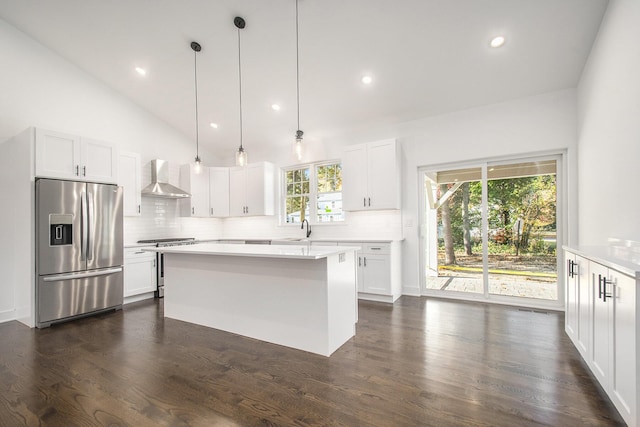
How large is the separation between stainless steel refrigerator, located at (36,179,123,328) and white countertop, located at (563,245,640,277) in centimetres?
516

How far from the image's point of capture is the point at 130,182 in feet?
15.9

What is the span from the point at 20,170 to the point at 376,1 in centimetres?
461

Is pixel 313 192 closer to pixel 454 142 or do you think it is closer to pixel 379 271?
pixel 379 271

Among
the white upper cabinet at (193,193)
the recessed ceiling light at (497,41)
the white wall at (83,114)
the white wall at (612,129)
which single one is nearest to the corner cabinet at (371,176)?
the recessed ceiling light at (497,41)

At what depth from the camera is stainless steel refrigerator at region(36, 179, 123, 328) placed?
3514mm

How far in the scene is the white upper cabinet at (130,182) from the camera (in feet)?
15.5

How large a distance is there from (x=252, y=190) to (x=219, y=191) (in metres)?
0.78

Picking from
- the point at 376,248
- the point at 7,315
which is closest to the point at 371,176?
the point at 376,248

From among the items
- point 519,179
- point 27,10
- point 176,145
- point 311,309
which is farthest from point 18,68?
point 519,179

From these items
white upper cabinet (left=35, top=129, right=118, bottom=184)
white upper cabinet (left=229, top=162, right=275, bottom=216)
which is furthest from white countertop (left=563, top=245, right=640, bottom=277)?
white upper cabinet (left=35, top=129, right=118, bottom=184)

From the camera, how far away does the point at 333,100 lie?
4.53 metres

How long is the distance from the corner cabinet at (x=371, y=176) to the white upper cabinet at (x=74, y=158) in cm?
350

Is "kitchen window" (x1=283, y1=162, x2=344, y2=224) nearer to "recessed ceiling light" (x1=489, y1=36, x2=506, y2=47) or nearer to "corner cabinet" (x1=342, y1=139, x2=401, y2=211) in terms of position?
"corner cabinet" (x1=342, y1=139, x2=401, y2=211)

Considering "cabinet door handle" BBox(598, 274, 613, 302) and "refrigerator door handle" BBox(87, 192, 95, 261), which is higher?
"refrigerator door handle" BBox(87, 192, 95, 261)
